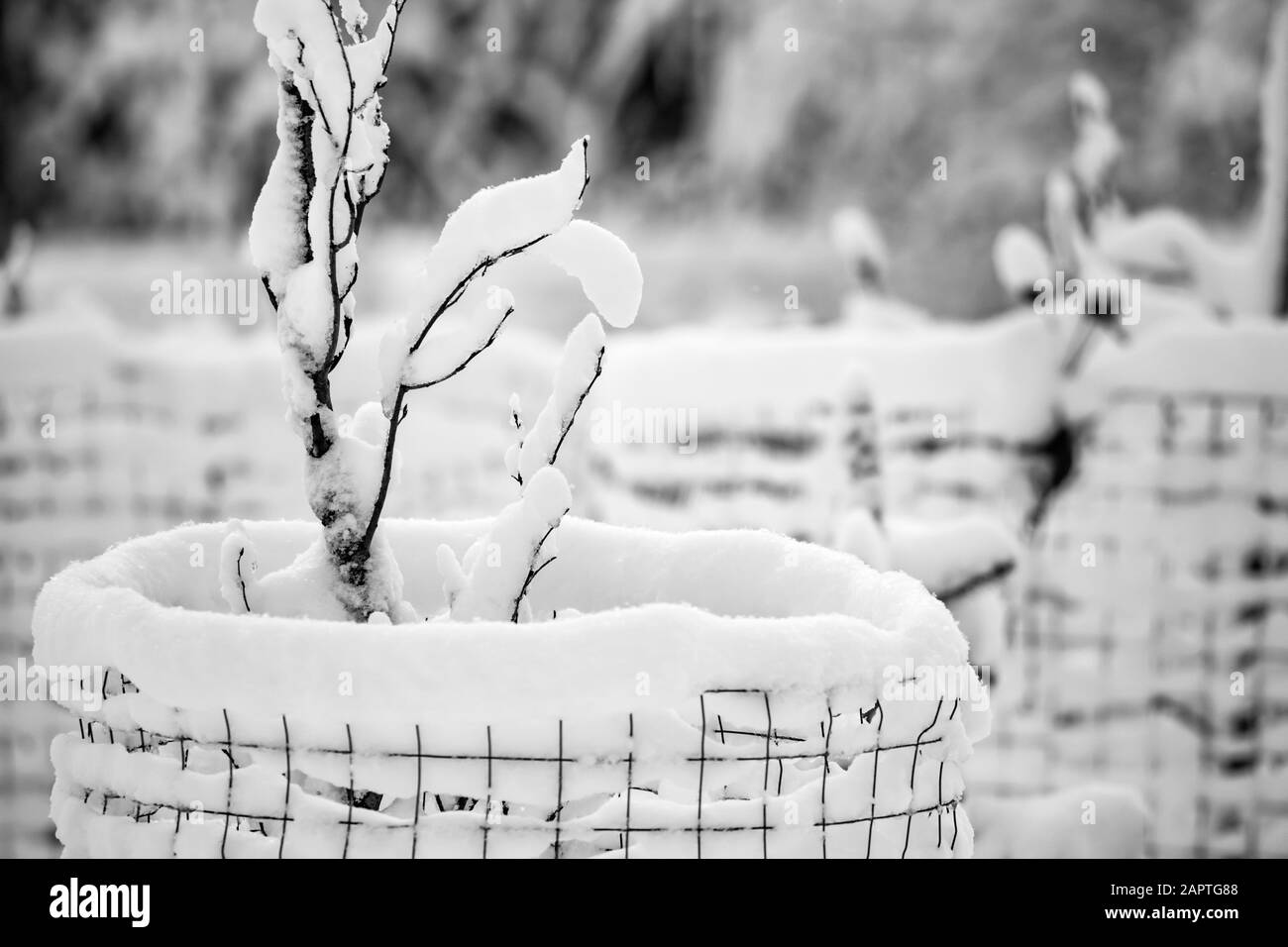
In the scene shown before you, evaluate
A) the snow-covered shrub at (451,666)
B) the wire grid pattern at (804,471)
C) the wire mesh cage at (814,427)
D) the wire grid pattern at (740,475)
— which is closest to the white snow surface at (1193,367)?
the wire mesh cage at (814,427)

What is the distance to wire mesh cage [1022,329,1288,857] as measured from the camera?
2.98 m

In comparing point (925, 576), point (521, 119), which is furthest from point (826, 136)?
point (925, 576)

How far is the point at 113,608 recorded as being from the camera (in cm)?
96

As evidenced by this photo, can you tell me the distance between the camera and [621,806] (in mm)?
965

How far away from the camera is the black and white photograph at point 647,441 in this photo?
36.7 inches

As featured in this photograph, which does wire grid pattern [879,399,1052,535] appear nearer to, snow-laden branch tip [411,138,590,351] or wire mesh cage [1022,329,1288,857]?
wire mesh cage [1022,329,1288,857]

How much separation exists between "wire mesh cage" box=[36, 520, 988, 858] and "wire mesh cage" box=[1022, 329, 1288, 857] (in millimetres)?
2295

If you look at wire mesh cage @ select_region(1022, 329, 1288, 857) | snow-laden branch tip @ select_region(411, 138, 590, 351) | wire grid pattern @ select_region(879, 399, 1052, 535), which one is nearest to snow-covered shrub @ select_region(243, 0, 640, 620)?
snow-laden branch tip @ select_region(411, 138, 590, 351)

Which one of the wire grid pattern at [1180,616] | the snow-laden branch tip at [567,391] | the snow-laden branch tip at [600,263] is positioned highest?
the snow-laden branch tip at [600,263]

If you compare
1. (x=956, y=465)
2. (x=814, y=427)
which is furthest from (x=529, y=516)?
(x=956, y=465)

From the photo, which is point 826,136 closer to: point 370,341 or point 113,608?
point 370,341

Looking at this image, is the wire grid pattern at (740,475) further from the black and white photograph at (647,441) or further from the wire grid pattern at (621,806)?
the wire grid pattern at (621,806)

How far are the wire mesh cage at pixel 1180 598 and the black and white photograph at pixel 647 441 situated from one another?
0.5 inches

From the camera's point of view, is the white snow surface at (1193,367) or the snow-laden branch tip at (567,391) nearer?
the snow-laden branch tip at (567,391)
